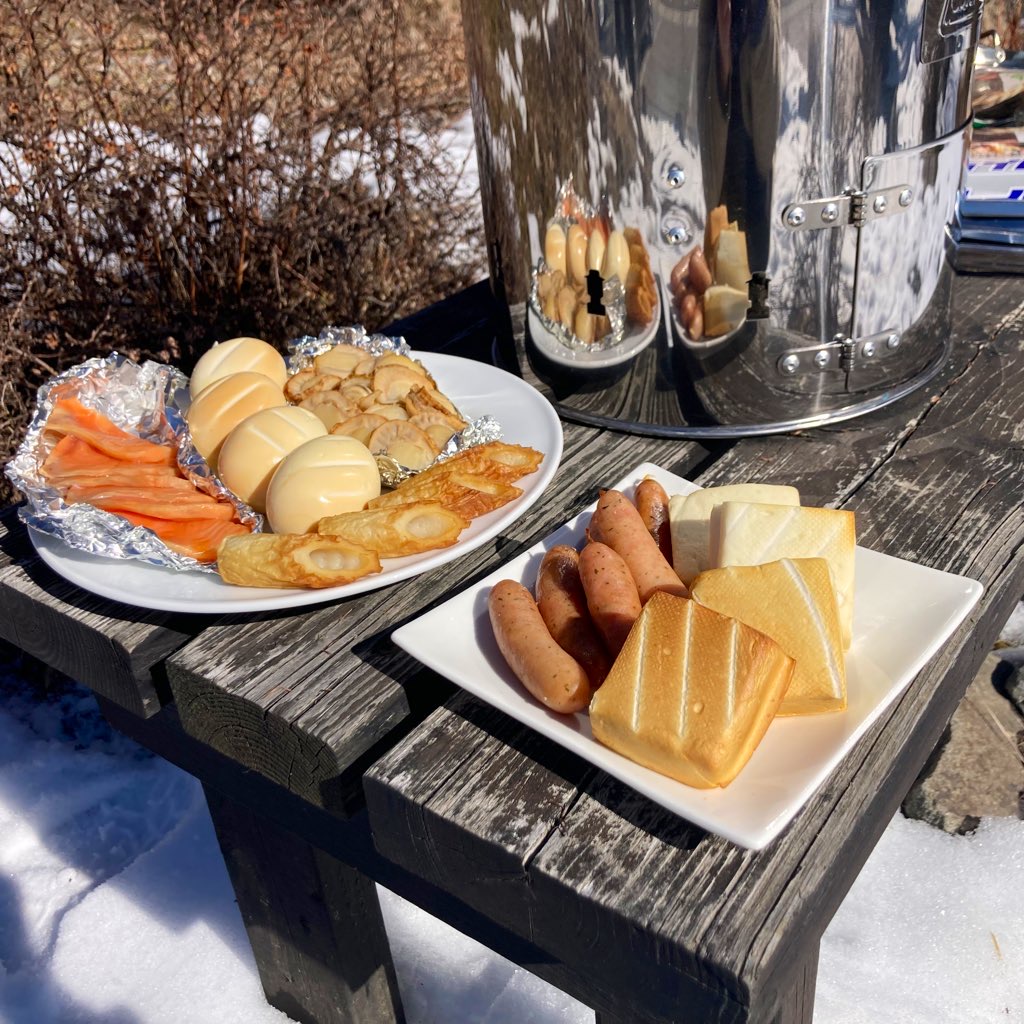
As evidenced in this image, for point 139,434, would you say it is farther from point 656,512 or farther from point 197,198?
point 197,198

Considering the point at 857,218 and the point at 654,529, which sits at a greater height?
the point at 857,218

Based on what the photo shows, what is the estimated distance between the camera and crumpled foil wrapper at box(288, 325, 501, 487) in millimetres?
1168

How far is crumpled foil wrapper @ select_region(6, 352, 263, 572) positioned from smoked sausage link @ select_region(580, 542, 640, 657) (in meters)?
0.41

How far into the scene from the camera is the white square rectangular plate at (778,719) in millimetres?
699

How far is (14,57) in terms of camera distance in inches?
104

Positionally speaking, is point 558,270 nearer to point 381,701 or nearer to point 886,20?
point 886,20

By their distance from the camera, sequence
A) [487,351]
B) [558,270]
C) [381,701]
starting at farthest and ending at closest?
[487,351] → [558,270] → [381,701]

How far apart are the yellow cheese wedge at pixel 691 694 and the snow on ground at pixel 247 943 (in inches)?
38.5

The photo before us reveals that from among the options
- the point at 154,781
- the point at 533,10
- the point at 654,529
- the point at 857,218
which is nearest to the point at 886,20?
the point at 857,218

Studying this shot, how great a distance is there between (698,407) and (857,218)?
0.30m

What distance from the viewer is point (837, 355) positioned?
4.19 feet

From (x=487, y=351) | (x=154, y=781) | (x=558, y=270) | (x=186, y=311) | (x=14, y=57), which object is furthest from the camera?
(x=186, y=311)

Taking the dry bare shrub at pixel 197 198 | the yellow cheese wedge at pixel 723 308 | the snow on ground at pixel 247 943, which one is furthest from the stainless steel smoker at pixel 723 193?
the dry bare shrub at pixel 197 198

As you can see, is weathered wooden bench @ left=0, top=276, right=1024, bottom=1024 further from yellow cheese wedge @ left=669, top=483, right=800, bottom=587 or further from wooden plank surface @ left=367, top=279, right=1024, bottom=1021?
yellow cheese wedge @ left=669, top=483, right=800, bottom=587
